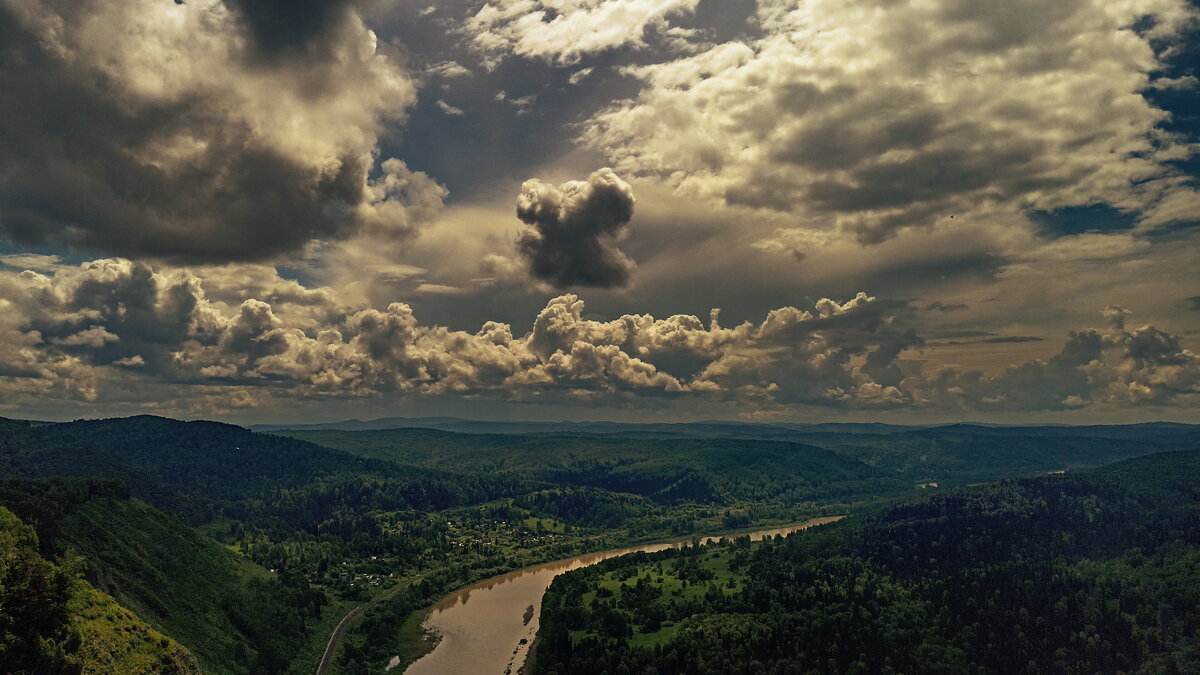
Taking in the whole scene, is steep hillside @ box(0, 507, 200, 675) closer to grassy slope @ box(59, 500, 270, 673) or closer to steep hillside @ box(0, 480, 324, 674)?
steep hillside @ box(0, 480, 324, 674)

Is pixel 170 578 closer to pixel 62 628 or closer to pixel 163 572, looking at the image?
pixel 163 572

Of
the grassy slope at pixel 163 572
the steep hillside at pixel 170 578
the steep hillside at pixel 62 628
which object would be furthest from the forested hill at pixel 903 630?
the steep hillside at pixel 62 628

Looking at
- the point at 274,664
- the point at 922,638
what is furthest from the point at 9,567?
the point at 922,638

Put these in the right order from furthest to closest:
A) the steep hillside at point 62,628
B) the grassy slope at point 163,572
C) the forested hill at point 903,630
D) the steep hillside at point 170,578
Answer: the forested hill at point 903,630 → the steep hillside at point 170,578 → the grassy slope at point 163,572 → the steep hillside at point 62,628

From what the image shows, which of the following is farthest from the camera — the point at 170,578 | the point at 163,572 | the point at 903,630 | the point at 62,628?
the point at 163,572

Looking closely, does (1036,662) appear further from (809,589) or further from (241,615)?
(241,615)

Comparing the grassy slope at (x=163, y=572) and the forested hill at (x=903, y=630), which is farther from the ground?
the grassy slope at (x=163, y=572)

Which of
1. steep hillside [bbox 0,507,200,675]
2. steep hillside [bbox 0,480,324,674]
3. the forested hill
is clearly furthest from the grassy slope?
the forested hill

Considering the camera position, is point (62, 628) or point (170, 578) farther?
point (170, 578)

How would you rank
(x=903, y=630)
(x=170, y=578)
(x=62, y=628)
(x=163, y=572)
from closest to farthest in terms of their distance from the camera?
1. (x=62, y=628)
2. (x=903, y=630)
3. (x=170, y=578)
4. (x=163, y=572)

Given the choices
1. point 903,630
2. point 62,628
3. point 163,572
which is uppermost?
point 62,628

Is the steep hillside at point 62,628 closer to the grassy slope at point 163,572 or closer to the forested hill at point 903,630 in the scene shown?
the grassy slope at point 163,572

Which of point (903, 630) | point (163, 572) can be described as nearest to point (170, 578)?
point (163, 572)
